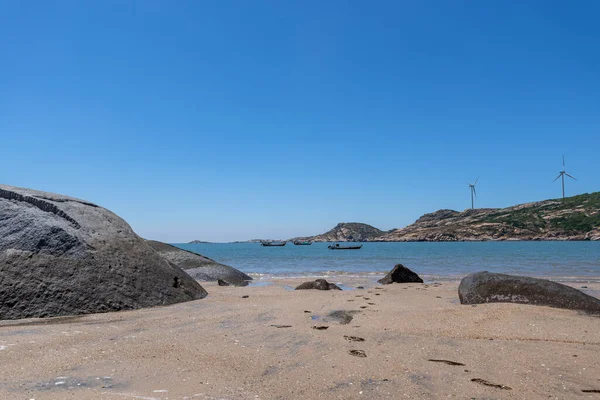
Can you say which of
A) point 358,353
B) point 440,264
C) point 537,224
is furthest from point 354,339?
point 537,224

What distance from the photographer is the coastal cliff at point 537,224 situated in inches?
5205

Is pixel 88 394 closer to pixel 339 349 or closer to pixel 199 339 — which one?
pixel 199 339

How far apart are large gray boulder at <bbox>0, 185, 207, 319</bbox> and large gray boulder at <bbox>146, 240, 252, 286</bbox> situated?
306 inches

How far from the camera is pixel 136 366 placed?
472 cm

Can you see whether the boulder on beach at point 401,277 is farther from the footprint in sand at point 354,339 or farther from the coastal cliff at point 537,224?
the coastal cliff at point 537,224

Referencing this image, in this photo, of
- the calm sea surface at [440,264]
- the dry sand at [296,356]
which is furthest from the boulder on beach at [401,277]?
the dry sand at [296,356]

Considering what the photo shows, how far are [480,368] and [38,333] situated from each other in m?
6.35

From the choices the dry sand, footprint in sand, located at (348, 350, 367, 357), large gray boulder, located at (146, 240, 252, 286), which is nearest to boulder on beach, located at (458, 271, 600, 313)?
the dry sand

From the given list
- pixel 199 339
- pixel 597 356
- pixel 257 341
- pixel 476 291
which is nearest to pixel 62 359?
pixel 199 339

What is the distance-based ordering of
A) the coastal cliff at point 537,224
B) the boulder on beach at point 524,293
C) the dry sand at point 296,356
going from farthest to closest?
the coastal cliff at point 537,224, the boulder on beach at point 524,293, the dry sand at point 296,356

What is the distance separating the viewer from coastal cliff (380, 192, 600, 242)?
132m

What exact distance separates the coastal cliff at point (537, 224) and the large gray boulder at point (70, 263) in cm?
14649

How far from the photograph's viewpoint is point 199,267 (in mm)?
20109

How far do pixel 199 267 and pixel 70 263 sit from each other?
36.1 feet
